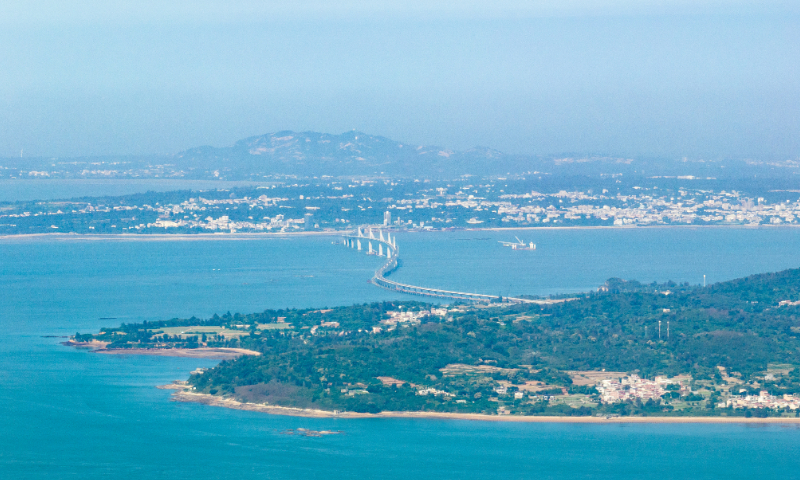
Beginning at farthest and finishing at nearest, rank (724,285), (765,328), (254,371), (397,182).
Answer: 1. (397,182)
2. (724,285)
3. (765,328)
4. (254,371)

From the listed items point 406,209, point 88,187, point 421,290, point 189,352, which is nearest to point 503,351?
point 189,352

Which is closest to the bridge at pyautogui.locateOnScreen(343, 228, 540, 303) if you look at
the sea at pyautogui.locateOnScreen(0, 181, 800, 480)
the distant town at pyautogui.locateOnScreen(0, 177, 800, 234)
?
the sea at pyautogui.locateOnScreen(0, 181, 800, 480)

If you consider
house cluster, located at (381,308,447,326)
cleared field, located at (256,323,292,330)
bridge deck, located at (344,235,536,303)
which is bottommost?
bridge deck, located at (344,235,536,303)

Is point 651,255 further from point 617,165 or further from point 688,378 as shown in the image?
point 617,165

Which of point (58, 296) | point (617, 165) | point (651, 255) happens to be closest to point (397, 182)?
point (617, 165)

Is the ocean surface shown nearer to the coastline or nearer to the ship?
the ship
